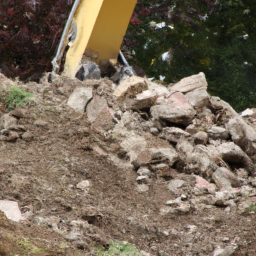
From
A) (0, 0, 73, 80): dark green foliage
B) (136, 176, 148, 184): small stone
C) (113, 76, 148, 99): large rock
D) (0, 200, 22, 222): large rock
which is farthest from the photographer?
(0, 0, 73, 80): dark green foliage

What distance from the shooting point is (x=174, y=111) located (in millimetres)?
6016

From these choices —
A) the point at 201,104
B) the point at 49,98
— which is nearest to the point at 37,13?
the point at 49,98

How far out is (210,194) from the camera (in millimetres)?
4992

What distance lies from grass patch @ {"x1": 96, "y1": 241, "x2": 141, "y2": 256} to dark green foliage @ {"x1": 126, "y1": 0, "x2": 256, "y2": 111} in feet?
17.3

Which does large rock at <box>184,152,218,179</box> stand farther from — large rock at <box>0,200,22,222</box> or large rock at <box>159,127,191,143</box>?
large rock at <box>0,200,22,222</box>

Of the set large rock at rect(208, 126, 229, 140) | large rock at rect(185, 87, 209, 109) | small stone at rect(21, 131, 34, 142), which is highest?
large rock at rect(185, 87, 209, 109)

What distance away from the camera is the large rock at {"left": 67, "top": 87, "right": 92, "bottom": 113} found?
6031 millimetres

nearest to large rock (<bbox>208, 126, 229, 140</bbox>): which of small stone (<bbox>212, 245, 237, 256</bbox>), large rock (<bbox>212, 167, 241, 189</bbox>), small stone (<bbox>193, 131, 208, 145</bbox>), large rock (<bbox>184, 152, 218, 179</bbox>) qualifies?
small stone (<bbox>193, 131, 208, 145</bbox>)

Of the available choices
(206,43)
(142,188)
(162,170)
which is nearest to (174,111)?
(162,170)

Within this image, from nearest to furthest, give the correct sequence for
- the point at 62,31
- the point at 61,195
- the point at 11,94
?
1. the point at 61,195
2. the point at 11,94
3. the point at 62,31

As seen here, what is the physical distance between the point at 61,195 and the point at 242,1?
7839 mm

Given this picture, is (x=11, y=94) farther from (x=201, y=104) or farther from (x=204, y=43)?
(x=204, y=43)

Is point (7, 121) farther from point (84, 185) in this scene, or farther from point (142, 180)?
point (142, 180)

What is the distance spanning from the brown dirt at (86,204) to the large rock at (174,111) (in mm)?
704
